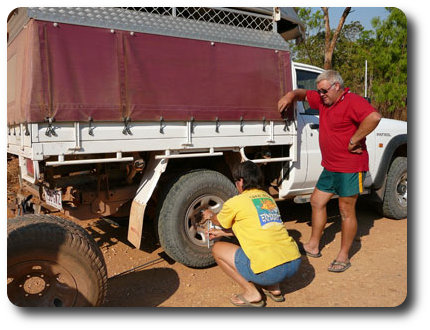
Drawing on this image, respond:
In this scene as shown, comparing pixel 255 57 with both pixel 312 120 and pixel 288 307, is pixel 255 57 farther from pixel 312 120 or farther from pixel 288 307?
pixel 288 307

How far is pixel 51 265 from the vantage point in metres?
2.64

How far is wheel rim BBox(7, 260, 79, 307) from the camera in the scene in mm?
2625

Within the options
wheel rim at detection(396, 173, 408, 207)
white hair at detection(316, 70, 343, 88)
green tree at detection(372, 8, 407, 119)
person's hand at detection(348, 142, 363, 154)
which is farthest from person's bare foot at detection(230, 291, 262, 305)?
green tree at detection(372, 8, 407, 119)

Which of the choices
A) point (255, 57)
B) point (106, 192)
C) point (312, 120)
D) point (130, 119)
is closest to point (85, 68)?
point (130, 119)

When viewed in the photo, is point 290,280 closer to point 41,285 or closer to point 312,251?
point 312,251

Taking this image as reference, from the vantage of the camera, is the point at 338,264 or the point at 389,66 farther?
the point at 389,66

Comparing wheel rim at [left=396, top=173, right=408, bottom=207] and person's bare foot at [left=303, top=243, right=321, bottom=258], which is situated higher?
wheel rim at [left=396, top=173, right=408, bottom=207]

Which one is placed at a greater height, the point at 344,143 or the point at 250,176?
the point at 344,143

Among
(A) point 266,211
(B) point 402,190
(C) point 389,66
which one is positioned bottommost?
(B) point 402,190

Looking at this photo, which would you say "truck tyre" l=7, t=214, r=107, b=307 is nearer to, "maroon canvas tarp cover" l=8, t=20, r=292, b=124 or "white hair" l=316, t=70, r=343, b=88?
"maroon canvas tarp cover" l=8, t=20, r=292, b=124

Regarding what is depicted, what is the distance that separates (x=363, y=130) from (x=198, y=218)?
5.96 feet

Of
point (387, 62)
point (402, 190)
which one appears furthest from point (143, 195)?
point (387, 62)

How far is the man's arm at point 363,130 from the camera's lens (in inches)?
140

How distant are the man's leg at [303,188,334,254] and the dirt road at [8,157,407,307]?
0.48ft
